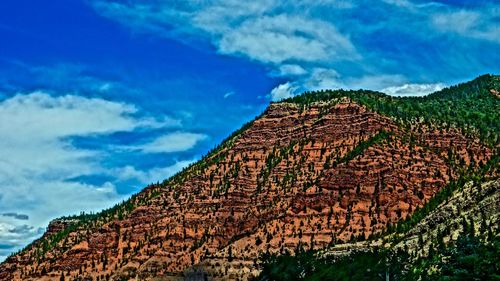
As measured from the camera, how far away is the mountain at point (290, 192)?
12188 cm

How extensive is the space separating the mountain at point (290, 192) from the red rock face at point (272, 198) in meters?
0.25

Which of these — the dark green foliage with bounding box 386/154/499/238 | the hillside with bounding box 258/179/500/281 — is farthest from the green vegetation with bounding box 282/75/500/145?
the hillside with bounding box 258/179/500/281

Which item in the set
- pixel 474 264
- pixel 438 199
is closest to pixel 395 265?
pixel 438 199

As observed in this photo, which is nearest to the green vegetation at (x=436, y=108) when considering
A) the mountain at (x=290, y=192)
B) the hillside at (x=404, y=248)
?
the mountain at (x=290, y=192)

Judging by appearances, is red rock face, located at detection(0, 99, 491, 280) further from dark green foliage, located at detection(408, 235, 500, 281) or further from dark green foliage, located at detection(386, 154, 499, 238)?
dark green foliage, located at detection(408, 235, 500, 281)

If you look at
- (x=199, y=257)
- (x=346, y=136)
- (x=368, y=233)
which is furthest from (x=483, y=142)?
(x=199, y=257)

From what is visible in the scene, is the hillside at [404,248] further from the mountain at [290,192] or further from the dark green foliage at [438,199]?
the mountain at [290,192]

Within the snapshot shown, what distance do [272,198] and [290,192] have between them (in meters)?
4.40

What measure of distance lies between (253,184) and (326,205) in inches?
972

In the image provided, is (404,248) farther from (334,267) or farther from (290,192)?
(290,192)

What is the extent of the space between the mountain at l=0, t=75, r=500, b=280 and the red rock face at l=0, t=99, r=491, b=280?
10.0 inches

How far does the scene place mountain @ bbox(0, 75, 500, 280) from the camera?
122m

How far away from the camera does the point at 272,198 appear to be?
13950cm

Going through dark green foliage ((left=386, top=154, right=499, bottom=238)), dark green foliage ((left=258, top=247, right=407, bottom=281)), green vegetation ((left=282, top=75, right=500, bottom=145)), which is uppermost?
green vegetation ((left=282, top=75, right=500, bottom=145))
